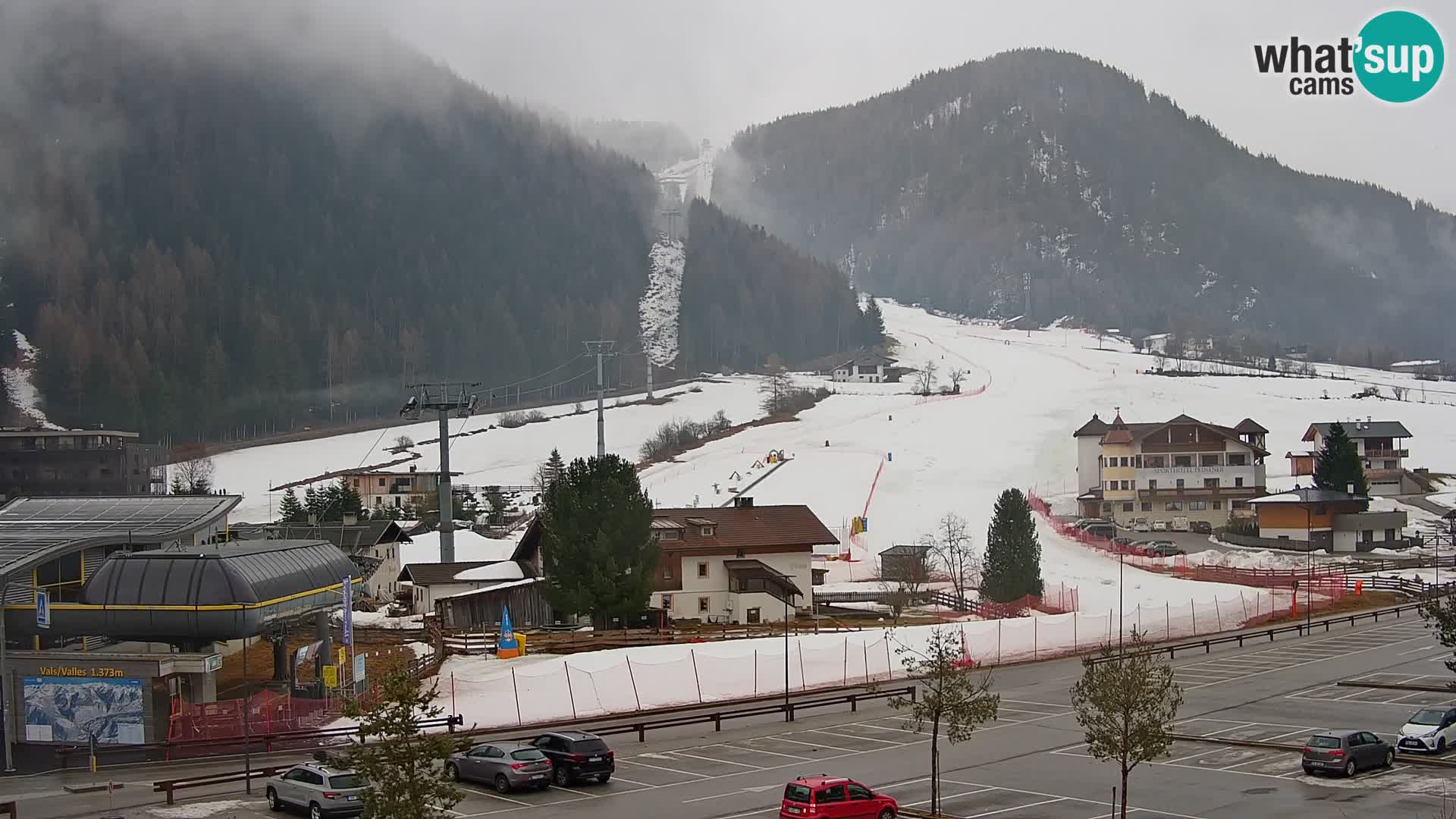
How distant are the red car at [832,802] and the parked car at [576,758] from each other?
4.38 meters

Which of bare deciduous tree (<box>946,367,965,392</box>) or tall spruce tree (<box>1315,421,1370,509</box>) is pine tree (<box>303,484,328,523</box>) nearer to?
tall spruce tree (<box>1315,421,1370,509</box>)

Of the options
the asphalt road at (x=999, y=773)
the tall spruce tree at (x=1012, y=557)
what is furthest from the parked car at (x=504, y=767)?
the tall spruce tree at (x=1012, y=557)

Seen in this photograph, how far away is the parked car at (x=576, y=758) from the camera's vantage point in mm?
23438

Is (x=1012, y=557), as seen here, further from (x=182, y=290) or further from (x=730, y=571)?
(x=182, y=290)

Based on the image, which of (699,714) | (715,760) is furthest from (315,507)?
(715,760)

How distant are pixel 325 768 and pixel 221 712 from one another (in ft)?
A: 26.0

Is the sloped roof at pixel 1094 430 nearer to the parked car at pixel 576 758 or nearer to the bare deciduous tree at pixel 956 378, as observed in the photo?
the bare deciduous tree at pixel 956 378

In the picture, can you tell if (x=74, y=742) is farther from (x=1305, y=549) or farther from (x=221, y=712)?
(x=1305, y=549)

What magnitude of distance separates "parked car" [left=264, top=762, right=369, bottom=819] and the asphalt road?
0.50 metres

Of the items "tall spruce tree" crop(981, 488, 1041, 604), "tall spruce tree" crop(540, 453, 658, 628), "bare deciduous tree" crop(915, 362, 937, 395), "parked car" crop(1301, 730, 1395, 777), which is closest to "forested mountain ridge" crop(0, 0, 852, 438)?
"bare deciduous tree" crop(915, 362, 937, 395)

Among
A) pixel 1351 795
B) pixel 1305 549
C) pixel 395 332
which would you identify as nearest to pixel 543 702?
pixel 1351 795

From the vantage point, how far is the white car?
24.8m

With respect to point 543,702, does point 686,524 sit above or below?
above

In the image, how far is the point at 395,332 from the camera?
18812 centimetres
